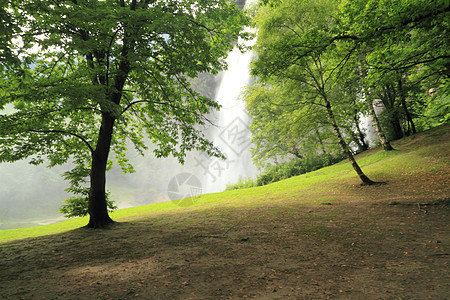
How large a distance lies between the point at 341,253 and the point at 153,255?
145 inches

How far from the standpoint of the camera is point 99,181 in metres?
7.13

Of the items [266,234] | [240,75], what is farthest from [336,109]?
[240,75]

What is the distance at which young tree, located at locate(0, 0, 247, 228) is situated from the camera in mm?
4750

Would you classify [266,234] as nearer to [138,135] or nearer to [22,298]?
[22,298]

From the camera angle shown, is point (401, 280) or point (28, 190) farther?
point (28, 190)

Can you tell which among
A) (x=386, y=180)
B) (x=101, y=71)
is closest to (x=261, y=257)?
(x=101, y=71)

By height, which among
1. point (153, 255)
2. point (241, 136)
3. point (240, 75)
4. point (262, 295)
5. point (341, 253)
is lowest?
point (341, 253)

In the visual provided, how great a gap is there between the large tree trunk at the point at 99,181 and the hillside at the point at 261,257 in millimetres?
459

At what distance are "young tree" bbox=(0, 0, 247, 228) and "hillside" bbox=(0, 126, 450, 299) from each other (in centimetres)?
255

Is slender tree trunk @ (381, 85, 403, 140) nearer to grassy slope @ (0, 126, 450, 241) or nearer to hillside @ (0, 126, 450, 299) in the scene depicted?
grassy slope @ (0, 126, 450, 241)

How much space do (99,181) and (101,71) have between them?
3523mm

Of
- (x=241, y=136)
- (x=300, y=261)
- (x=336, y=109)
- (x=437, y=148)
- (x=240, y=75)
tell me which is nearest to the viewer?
(x=300, y=261)

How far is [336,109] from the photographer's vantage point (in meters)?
13.1

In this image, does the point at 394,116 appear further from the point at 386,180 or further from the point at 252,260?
the point at 252,260
